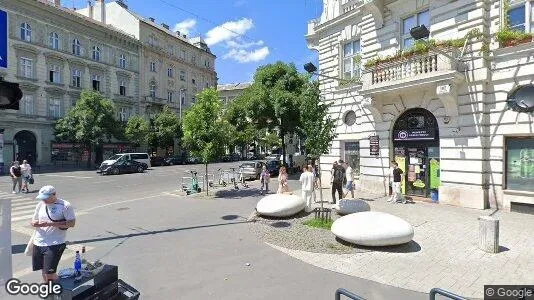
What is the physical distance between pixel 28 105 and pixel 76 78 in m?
6.89

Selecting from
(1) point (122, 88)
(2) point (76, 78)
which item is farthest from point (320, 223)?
(1) point (122, 88)

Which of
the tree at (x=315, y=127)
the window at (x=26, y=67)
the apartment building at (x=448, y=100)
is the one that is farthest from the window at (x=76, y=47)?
the tree at (x=315, y=127)

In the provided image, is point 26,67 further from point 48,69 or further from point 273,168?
point 273,168

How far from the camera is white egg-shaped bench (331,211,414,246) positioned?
305 inches

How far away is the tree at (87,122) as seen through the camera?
33969 millimetres

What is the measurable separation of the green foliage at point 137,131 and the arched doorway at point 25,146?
916 centimetres

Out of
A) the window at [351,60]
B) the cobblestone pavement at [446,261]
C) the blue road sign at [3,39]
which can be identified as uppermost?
the window at [351,60]

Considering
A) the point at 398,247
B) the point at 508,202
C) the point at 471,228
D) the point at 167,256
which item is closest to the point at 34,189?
the point at 167,256

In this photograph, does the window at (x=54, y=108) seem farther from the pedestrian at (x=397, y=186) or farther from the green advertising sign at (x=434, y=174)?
the green advertising sign at (x=434, y=174)

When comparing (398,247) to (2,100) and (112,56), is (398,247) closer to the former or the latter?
(2,100)

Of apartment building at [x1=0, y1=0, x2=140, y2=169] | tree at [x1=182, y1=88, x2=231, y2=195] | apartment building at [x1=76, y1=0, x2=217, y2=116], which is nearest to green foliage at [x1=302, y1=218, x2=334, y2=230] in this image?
tree at [x1=182, y1=88, x2=231, y2=195]

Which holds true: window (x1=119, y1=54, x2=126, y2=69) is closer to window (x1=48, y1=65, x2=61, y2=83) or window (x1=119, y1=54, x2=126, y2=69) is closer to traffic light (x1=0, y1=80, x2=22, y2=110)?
window (x1=48, y1=65, x2=61, y2=83)

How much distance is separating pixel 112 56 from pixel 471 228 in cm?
4663

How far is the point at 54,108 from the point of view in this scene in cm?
3794
